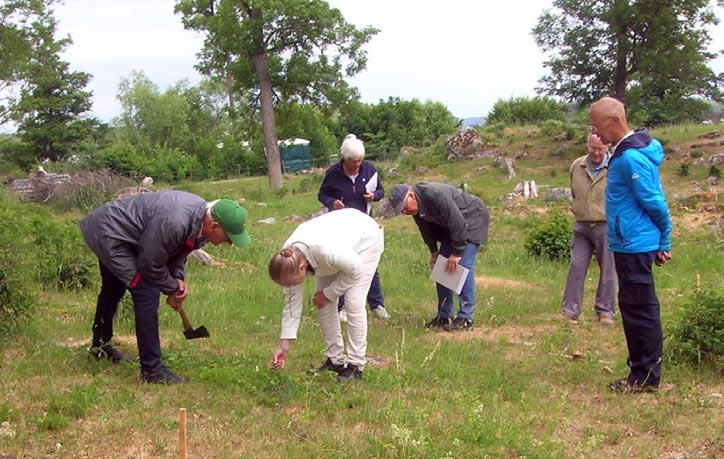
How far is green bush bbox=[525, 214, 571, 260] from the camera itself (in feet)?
36.7

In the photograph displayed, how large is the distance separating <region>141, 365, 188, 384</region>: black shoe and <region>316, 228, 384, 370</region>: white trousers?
43.3 inches

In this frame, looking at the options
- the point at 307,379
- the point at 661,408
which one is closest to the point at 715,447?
the point at 661,408

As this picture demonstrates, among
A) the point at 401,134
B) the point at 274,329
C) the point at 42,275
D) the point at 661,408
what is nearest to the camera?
the point at 661,408

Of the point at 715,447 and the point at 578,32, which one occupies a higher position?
the point at 578,32

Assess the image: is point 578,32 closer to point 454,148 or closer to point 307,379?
point 454,148

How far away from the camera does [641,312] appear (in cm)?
487

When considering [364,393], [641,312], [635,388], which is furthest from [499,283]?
[364,393]

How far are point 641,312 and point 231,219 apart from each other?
2.80 metres

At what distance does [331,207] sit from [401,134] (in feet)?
139

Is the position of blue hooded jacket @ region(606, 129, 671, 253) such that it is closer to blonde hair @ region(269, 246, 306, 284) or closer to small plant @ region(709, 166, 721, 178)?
blonde hair @ region(269, 246, 306, 284)

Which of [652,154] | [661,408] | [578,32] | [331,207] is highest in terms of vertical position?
[578,32]

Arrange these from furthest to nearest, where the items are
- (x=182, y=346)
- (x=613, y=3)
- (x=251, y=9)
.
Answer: (x=251, y=9), (x=613, y=3), (x=182, y=346)

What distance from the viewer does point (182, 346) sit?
6191mm

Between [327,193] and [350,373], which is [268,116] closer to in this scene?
[327,193]
